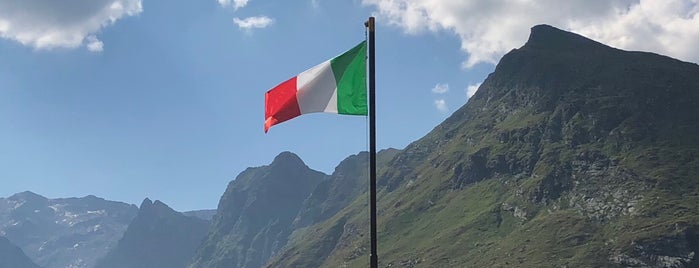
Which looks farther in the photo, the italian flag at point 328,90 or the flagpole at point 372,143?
the italian flag at point 328,90

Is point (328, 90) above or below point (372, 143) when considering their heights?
above

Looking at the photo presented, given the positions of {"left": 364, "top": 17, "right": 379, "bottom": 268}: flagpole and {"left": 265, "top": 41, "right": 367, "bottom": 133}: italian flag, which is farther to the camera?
{"left": 265, "top": 41, "right": 367, "bottom": 133}: italian flag

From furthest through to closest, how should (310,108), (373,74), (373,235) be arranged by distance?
(310,108) → (373,74) → (373,235)

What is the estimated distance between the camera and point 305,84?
76.6ft

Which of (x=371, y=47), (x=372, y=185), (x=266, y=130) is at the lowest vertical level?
(x=372, y=185)

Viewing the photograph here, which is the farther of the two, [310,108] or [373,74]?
[310,108]

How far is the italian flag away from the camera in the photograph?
74.7 feet

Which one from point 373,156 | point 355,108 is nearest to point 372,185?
point 373,156

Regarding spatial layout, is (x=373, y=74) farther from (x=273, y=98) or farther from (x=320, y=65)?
(x=273, y=98)

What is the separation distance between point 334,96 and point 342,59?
117cm

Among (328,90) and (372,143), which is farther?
(328,90)

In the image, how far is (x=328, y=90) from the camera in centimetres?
2312

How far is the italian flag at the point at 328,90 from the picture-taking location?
22781 mm

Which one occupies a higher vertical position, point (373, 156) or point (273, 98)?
point (273, 98)
